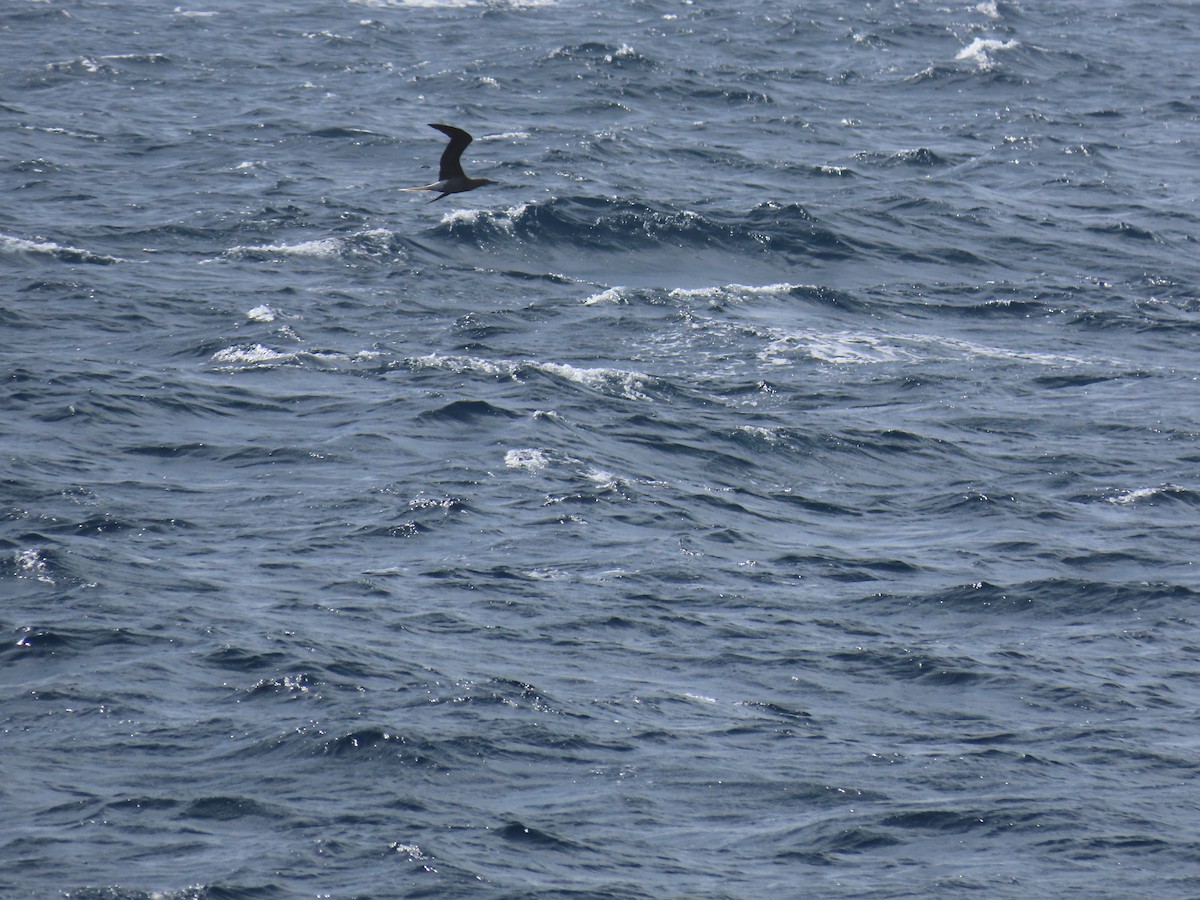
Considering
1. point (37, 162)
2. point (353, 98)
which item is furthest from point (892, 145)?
point (37, 162)

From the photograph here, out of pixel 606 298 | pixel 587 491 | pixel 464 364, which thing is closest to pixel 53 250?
pixel 464 364

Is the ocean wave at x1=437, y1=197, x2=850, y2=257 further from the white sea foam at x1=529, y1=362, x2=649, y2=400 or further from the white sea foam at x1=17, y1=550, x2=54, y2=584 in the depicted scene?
the white sea foam at x1=17, y1=550, x2=54, y2=584

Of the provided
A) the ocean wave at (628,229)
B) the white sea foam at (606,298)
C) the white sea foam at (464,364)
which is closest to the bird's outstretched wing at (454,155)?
the white sea foam at (464,364)

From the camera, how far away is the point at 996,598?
34406mm

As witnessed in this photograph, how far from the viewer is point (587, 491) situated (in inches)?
1475

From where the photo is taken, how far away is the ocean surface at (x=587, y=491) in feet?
88.3

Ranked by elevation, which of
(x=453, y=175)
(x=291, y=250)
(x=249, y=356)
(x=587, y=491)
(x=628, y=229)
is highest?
(x=453, y=175)

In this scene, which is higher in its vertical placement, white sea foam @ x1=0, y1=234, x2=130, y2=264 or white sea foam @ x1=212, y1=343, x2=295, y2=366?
white sea foam @ x1=0, y1=234, x2=130, y2=264

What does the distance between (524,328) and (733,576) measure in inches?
535

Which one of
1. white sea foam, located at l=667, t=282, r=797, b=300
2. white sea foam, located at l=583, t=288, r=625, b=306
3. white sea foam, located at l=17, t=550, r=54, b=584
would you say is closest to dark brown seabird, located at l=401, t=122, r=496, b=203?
white sea foam, located at l=17, t=550, r=54, b=584

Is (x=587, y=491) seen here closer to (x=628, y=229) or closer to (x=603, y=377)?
(x=603, y=377)

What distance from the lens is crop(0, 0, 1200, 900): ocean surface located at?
26922 millimetres

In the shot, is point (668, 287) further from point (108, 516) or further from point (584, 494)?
point (108, 516)

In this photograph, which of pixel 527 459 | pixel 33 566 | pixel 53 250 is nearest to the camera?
pixel 33 566
